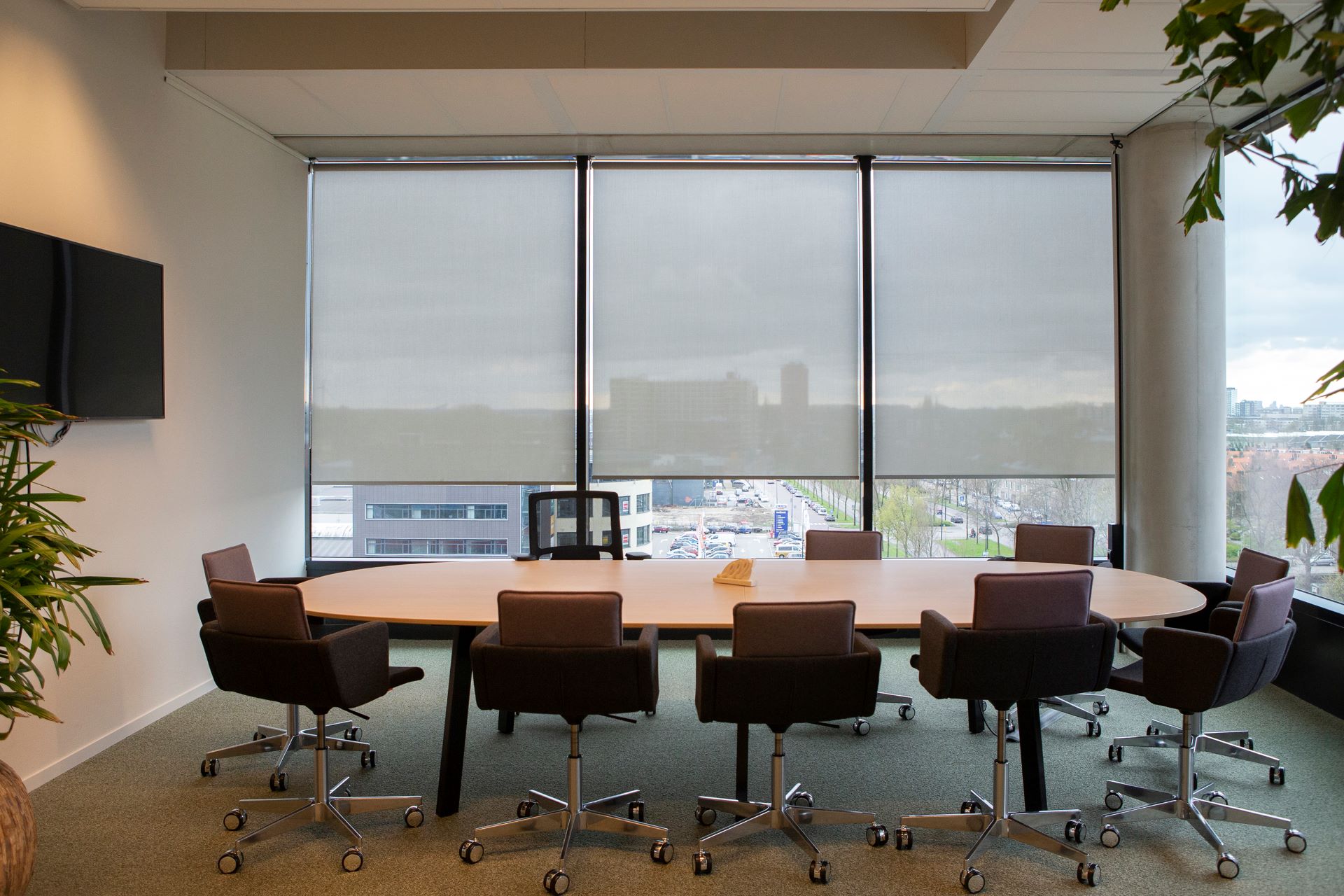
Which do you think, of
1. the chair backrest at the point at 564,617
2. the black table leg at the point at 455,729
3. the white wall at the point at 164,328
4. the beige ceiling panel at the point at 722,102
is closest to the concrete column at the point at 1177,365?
the beige ceiling panel at the point at 722,102

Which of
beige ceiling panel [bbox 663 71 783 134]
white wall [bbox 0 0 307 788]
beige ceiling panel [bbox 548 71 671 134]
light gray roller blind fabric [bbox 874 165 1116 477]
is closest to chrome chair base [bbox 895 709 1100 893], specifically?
light gray roller blind fabric [bbox 874 165 1116 477]

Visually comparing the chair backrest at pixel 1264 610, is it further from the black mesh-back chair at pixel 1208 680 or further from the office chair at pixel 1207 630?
the office chair at pixel 1207 630

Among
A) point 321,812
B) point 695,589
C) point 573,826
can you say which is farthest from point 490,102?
point 573,826

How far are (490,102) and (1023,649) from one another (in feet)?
13.7

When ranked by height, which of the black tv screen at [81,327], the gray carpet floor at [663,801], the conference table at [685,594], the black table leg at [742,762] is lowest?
the gray carpet floor at [663,801]

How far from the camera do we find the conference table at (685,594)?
3137 mm

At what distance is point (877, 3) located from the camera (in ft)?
12.2

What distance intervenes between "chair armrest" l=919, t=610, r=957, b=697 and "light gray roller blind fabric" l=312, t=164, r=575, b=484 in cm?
352

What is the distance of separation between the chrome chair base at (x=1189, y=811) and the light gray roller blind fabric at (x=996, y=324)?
297cm

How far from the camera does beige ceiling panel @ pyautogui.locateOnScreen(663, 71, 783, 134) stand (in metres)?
4.56

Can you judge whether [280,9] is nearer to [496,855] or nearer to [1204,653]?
[496,855]

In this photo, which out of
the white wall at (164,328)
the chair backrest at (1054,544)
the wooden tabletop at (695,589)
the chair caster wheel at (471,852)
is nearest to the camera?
the chair caster wheel at (471,852)

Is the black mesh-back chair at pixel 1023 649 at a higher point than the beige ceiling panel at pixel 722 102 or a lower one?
lower

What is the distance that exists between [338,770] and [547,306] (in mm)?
3470
